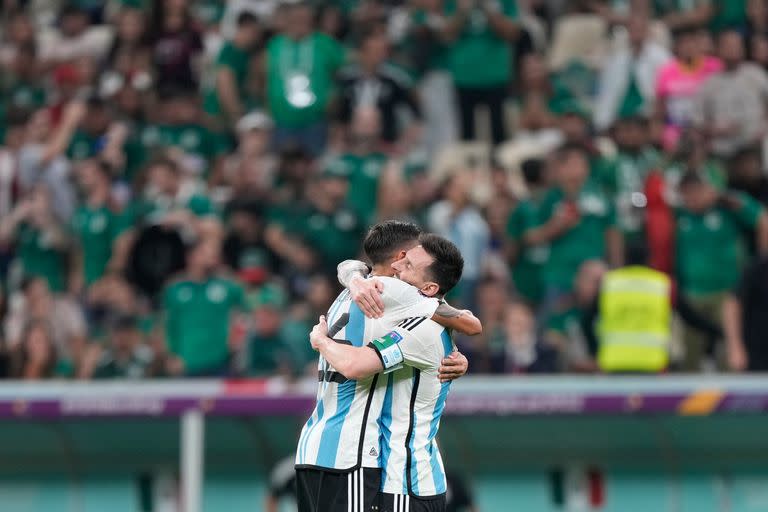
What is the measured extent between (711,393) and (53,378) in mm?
5040

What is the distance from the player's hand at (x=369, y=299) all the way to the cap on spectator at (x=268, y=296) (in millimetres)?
5879

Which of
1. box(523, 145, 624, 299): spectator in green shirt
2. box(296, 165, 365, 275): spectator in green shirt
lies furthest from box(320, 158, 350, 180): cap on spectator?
box(523, 145, 624, 299): spectator in green shirt

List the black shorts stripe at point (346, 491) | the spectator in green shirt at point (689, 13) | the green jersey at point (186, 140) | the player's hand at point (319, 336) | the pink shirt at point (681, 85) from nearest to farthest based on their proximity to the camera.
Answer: the player's hand at point (319, 336)
the black shorts stripe at point (346, 491)
the pink shirt at point (681, 85)
the green jersey at point (186, 140)
the spectator in green shirt at point (689, 13)

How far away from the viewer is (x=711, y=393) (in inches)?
405

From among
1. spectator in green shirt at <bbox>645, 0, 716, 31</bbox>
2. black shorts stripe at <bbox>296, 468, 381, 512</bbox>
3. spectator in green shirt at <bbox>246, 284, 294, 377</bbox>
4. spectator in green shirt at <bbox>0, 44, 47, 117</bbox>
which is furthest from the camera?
spectator in green shirt at <bbox>0, 44, 47, 117</bbox>

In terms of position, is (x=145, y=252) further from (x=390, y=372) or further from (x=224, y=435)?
(x=390, y=372)

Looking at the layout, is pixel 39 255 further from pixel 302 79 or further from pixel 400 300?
pixel 400 300

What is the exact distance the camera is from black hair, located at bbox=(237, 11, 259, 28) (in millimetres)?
14625

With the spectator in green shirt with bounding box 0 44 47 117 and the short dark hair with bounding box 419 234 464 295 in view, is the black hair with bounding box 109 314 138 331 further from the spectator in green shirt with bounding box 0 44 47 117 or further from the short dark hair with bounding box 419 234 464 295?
the short dark hair with bounding box 419 234 464 295

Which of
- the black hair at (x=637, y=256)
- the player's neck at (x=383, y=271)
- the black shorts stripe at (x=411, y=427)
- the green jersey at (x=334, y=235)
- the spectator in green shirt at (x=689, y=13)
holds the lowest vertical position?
the black shorts stripe at (x=411, y=427)

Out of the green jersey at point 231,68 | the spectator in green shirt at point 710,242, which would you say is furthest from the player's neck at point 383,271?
the green jersey at point 231,68

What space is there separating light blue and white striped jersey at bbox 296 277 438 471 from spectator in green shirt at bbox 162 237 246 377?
18.4ft

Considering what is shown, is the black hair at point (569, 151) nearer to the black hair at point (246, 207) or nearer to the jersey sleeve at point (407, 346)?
the black hair at point (246, 207)

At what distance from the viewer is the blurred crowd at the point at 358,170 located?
11461mm
